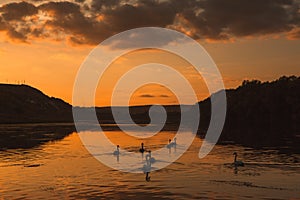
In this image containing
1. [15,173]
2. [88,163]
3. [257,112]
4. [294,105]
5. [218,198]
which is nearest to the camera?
[218,198]

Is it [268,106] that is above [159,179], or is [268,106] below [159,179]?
above

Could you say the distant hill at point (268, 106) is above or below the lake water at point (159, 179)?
above

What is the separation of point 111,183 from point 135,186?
290 centimetres

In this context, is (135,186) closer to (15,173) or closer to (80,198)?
(80,198)

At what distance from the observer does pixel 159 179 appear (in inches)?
1612

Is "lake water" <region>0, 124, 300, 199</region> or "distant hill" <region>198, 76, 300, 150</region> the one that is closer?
"lake water" <region>0, 124, 300, 199</region>

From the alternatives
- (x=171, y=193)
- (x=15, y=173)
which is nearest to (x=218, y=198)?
(x=171, y=193)

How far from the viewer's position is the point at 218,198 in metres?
32.6

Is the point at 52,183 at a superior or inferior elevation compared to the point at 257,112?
inferior

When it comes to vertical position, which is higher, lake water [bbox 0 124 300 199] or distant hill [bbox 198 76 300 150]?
distant hill [bbox 198 76 300 150]

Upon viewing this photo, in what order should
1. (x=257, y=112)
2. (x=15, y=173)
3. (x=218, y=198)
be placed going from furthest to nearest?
(x=257, y=112)
(x=15, y=173)
(x=218, y=198)

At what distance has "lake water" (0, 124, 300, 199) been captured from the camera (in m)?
34.3

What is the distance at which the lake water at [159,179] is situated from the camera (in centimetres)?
3434

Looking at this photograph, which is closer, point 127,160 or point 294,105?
point 127,160
